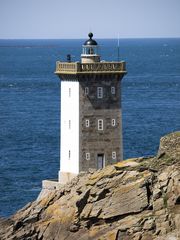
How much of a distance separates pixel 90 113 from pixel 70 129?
4.74ft

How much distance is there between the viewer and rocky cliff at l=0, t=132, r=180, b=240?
4225 cm

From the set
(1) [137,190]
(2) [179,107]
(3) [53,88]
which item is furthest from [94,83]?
(3) [53,88]

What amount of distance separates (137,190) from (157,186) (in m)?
1.02

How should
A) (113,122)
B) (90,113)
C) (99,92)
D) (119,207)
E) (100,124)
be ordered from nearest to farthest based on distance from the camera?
(119,207) → (90,113) → (100,124) → (99,92) → (113,122)

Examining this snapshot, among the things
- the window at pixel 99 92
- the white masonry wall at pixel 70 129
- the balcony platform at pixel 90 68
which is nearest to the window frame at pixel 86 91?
the white masonry wall at pixel 70 129

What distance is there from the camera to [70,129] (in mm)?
61344

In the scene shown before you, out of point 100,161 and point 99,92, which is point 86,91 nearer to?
point 99,92

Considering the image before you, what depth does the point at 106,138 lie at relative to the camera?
61.4 meters

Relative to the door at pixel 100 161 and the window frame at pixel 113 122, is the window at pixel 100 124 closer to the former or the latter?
the window frame at pixel 113 122

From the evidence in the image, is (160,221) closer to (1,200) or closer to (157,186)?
(157,186)

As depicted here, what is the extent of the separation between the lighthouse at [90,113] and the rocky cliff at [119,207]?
892 centimetres

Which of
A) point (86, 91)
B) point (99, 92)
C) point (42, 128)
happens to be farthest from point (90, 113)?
point (42, 128)

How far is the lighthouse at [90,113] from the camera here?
2391 inches

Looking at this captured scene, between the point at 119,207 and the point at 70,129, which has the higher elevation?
the point at 70,129
